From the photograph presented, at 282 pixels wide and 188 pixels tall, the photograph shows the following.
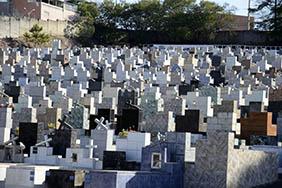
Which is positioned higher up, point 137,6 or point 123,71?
point 137,6

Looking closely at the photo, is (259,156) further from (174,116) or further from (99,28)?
(99,28)

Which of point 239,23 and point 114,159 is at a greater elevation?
point 239,23

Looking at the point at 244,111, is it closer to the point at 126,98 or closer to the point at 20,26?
the point at 126,98

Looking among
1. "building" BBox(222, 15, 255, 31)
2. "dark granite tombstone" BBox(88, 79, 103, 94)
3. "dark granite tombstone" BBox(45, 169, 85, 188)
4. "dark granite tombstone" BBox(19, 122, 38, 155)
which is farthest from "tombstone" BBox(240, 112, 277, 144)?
"building" BBox(222, 15, 255, 31)

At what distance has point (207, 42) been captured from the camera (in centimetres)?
4647

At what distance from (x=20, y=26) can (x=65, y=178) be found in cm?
3027

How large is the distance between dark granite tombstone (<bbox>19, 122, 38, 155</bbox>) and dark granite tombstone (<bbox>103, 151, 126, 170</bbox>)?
2921mm

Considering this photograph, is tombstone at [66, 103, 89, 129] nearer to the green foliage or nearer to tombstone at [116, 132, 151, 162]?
Result: tombstone at [116, 132, 151, 162]

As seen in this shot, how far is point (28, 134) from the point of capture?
20516 millimetres

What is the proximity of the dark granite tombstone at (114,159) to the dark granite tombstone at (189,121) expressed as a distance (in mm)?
3040

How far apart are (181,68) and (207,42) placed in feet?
51.6

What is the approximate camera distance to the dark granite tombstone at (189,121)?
816 inches

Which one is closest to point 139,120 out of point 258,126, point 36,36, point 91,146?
point 258,126

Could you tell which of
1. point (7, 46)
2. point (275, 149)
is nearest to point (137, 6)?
point (7, 46)
